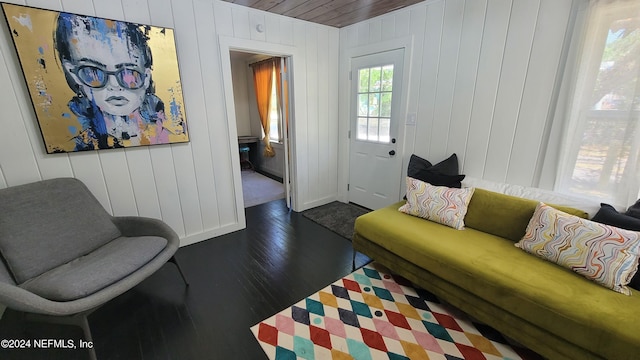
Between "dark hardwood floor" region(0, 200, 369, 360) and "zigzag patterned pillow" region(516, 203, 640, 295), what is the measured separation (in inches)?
52.9

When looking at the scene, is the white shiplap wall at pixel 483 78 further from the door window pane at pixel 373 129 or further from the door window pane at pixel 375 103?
the door window pane at pixel 373 129

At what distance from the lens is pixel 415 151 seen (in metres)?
2.89

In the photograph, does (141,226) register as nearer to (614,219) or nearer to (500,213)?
(500,213)

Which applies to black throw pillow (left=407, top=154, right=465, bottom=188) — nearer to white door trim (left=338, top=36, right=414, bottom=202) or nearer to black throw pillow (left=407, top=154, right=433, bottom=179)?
black throw pillow (left=407, top=154, right=433, bottom=179)

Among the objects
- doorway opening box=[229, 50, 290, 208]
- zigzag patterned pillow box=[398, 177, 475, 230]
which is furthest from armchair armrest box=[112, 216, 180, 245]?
doorway opening box=[229, 50, 290, 208]

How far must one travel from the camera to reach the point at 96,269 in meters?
1.59

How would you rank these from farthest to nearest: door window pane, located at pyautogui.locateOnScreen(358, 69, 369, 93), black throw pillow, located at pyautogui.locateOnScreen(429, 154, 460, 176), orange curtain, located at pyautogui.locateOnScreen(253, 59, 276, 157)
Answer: orange curtain, located at pyautogui.locateOnScreen(253, 59, 276, 157) → door window pane, located at pyautogui.locateOnScreen(358, 69, 369, 93) → black throw pillow, located at pyautogui.locateOnScreen(429, 154, 460, 176)

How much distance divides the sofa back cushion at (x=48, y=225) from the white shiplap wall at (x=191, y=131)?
24 cm

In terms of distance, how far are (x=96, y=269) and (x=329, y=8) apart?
9.68ft

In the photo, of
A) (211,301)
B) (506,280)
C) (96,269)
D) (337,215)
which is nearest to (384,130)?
(337,215)

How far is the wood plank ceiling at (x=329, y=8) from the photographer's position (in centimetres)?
251

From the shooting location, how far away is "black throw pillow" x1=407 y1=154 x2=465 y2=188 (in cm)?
233

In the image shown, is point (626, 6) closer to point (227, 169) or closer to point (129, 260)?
point (227, 169)

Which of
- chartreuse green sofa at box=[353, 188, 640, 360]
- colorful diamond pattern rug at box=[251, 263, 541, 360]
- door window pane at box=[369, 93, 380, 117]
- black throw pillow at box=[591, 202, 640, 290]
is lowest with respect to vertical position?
colorful diamond pattern rug at box=[251, 263, 541, 360]
